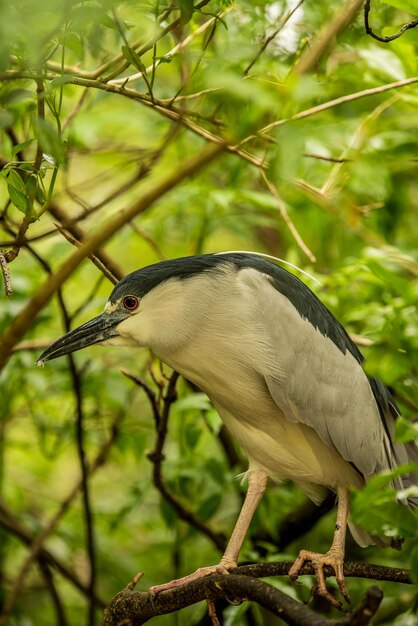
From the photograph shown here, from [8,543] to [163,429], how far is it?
4.37 feet

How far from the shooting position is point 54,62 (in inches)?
87.3

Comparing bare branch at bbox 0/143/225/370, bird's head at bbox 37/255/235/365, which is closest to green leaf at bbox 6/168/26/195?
bare branch at bbox 0/143/225/370

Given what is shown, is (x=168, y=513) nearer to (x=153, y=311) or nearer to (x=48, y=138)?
(x=153, y=311)

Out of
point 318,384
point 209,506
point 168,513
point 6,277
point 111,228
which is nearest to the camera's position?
point 111,228

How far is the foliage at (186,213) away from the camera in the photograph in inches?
63.4

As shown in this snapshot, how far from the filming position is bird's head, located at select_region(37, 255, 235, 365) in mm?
2107

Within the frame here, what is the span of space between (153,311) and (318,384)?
492 mm

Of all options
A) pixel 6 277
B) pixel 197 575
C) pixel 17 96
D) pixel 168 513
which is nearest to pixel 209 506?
pixel 168 513

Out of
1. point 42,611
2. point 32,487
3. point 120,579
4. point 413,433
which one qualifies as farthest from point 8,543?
point 413,433

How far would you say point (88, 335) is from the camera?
2121mm

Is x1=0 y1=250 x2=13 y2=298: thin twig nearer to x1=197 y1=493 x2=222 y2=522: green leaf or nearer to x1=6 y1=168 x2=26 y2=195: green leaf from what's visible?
x1=6 y1=168 x2=26 y2=195: green leaf

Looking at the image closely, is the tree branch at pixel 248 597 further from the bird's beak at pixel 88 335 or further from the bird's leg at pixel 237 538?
the bird's beak at pixel 88 335

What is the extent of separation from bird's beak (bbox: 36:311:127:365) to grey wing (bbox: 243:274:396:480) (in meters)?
0.38

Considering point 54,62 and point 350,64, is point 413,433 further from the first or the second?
point 350,64
